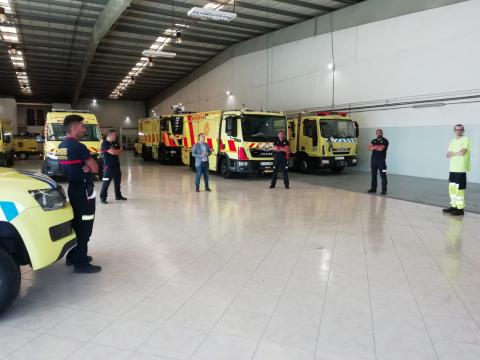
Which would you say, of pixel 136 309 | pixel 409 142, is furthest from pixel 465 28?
pixel 136 309

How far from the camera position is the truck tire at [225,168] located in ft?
41.7

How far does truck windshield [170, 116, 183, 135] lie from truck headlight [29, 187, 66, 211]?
14.6 metres

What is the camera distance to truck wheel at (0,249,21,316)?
2.89m

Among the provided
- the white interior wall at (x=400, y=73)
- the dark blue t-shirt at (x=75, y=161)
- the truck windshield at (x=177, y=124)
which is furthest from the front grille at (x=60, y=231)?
the truck windshield at (x=177, y=124)

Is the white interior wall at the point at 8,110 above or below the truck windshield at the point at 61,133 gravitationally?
above

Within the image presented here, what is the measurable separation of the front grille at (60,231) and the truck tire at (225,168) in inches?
362

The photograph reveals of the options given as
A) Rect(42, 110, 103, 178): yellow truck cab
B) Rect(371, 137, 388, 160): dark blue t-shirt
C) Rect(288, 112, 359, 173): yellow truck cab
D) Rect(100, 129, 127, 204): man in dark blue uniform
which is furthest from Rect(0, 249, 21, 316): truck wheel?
Rect(288, 112, 359, 173): yellow truck cab

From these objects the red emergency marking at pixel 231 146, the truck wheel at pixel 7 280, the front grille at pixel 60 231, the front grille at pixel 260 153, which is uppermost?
the red emergency marking at pixel 231 146

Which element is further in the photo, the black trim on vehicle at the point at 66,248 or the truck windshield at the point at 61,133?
the truck windshield at the point at 61,133

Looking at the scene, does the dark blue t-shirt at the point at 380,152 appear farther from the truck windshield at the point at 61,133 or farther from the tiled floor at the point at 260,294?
the truck windshield at the point at 61,133

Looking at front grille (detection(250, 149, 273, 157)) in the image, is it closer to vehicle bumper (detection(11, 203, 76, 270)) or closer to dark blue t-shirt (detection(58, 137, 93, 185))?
dark blue t-shirt (detection(58, 137, 93, 185))

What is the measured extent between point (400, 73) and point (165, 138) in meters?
10.9

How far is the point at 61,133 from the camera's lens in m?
11.2

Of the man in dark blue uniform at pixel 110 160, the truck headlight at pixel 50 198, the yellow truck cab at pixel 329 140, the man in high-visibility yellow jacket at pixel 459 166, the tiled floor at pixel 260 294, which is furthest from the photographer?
the yellow truck cab at pixel 329 140
